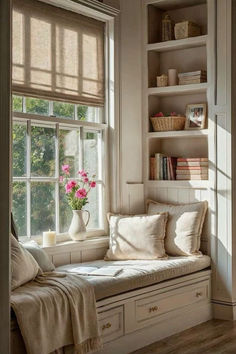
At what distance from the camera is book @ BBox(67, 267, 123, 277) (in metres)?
4.28

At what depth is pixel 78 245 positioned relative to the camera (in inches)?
193

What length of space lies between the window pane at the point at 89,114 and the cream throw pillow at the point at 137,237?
92 cm

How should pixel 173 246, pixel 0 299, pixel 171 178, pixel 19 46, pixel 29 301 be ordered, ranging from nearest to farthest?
pixel 0 299, pixel 29 301, pixel 19 46, pixel 173 246, pixel 171 178

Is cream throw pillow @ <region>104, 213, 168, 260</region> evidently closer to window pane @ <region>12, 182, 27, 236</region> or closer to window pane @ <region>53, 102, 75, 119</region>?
window pane @ <region>12, 182, 27, 236</region>

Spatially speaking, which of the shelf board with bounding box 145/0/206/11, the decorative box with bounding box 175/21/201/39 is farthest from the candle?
the shelf board with bounding box 145/0/206/11

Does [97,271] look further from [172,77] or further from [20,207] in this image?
[172,77]

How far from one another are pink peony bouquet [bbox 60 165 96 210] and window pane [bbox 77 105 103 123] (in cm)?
51

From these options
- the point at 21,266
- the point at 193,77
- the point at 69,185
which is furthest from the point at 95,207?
the point at 21,266

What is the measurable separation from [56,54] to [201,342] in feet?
8.43

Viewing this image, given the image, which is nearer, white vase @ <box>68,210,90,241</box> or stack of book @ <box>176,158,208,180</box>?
white vase @ <box>68,210,90,241</box>

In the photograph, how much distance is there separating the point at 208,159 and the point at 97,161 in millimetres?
1003

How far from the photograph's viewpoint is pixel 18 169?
4.58 metres

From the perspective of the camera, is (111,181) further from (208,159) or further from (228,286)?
(228,286)

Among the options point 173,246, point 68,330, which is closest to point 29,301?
point 68,330
